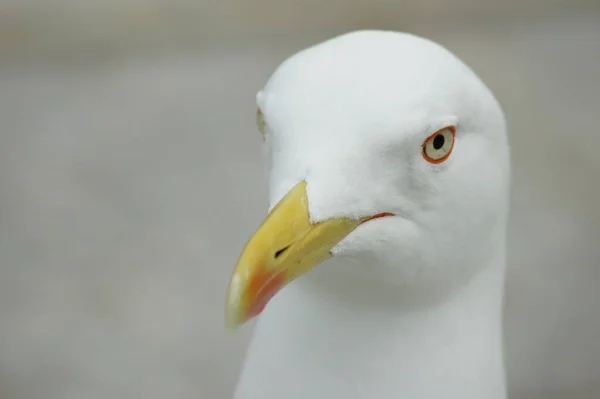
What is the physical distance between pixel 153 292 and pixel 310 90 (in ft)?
3.59

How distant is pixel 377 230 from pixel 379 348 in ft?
0.58

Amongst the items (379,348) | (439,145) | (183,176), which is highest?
(183,176)

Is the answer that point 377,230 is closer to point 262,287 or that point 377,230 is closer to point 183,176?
point 262,287

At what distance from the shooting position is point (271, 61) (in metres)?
2.14

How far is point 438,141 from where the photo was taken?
72 centimetres

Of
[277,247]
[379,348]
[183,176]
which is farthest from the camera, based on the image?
[183,176]

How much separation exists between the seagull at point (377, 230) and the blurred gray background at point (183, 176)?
0.75 metres

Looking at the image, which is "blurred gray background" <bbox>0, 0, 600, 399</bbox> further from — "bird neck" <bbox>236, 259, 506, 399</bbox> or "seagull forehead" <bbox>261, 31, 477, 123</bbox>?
"seagull forehead" <bbox>261, 31, 477, 123</bbox>

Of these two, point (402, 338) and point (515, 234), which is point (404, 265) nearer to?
point (402, 338)

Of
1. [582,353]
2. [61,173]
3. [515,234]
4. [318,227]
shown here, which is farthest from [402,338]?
[61,173]

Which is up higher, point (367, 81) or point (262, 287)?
point (367, 81)

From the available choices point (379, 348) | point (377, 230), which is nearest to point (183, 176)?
point (379, 348)

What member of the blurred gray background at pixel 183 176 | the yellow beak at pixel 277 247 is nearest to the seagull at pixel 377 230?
the yellow beak at pixel 277 247

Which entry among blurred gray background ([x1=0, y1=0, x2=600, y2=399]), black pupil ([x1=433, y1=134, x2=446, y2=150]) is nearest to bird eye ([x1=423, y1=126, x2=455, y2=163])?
black pupil ([x1=433, y1=134, x2=446, y2=150])
